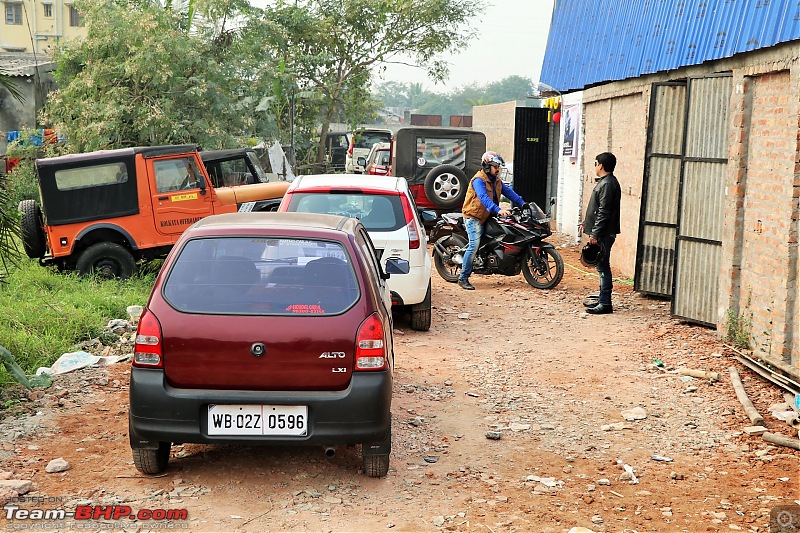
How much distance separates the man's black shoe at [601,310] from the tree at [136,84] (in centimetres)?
1142

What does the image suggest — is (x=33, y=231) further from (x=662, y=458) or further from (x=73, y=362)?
(x=662, y=458)

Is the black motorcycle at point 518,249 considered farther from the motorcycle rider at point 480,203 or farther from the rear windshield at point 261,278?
the rear windshield at point 261,278

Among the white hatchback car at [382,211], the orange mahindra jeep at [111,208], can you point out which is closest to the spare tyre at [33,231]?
the orange mahindra jeep at [111,208]

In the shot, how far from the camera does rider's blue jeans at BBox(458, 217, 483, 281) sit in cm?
1289

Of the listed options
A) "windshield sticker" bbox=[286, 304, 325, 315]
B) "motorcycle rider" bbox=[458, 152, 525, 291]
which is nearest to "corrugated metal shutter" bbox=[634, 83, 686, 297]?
"motorcycle rider" bbox=[458, 152, 525, 291]

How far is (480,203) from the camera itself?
12781mm

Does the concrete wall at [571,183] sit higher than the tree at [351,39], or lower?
lower

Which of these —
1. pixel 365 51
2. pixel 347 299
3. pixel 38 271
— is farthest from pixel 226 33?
pixel 347 299

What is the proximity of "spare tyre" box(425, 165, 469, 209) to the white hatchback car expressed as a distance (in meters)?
8.33

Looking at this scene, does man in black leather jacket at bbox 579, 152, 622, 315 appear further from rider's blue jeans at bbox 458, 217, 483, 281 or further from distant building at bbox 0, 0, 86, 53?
distant building at bbox 0, 0, 86, 53

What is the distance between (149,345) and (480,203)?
8196mm

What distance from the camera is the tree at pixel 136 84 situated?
63.2 feet

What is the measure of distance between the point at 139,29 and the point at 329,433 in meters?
16.3

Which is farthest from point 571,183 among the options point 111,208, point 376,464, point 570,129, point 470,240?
point 376,464
